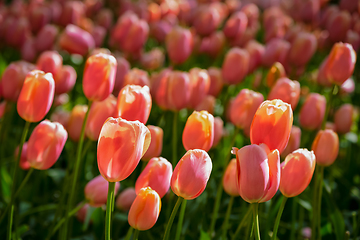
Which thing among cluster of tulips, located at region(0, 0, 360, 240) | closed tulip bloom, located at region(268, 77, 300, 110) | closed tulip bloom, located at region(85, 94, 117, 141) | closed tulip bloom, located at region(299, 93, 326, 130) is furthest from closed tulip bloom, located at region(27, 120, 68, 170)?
closed tulip bloom, located at region(299, 93, 326, 130)

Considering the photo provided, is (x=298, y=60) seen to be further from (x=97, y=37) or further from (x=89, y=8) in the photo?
(x=89, y=8)

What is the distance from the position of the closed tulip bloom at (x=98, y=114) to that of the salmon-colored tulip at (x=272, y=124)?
1.05 ft

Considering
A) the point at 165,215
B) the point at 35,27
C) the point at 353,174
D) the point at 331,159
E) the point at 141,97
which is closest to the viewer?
the point at 141,97

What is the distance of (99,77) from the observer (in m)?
0.71

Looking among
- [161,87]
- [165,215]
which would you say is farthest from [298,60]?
[165,215]

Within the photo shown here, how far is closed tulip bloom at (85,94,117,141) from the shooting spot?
764mm

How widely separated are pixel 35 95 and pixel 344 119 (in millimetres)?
927

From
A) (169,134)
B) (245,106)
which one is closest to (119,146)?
(245,106)

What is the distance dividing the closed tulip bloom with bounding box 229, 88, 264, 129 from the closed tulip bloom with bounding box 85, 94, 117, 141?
263mm

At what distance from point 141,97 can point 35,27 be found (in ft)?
3.73

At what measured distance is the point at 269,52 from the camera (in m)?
1.42

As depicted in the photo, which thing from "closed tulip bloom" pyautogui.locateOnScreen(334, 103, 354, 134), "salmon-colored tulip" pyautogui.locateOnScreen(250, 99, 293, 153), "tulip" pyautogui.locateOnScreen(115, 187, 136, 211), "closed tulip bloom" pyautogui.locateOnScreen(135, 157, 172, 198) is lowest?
"closed tulip bloom" pyautogui.locateOnScreen(334, 103, 354, 134)

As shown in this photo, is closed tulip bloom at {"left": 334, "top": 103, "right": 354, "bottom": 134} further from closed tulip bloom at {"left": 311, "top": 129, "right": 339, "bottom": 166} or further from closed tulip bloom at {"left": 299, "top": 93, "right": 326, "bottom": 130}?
closed tulip bloom at {"left": 311, "top": 129, "right": 339, "bottom": 166}

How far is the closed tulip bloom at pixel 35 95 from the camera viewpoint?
2.17ft
